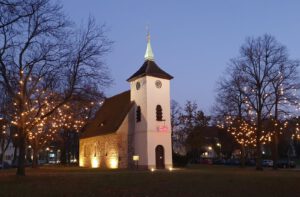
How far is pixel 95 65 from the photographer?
1176 inches

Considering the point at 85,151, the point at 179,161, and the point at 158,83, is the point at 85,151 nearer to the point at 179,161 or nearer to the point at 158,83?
the point at 179,161

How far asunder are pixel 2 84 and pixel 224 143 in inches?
2277

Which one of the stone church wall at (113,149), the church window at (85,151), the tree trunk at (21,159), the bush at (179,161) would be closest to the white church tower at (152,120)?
the stone church wall at (113,149)

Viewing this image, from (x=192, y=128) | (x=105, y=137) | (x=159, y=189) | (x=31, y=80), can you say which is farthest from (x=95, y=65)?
(x=192, y=128)

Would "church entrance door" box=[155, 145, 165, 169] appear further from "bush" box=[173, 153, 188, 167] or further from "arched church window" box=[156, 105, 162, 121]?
"bush" box=[173, 153, 188, 167]

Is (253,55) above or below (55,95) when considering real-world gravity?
above

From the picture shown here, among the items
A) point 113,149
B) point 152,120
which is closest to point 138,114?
point 152,120

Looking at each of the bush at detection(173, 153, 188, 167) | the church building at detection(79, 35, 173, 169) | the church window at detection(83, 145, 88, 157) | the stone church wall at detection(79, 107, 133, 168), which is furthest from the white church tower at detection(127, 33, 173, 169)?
the church window at detection(83, 145, 88, 157)

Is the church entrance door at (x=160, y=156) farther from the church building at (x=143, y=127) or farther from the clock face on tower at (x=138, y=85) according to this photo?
the clock face on tower at (x=138, y=85)


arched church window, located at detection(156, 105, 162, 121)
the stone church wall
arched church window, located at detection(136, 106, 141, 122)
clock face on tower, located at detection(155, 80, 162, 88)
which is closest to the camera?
arched church window, located at detection(156, 105, 162, 121)

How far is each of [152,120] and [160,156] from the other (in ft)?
14.3

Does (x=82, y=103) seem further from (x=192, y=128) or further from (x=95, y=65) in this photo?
(x=192, y=128)

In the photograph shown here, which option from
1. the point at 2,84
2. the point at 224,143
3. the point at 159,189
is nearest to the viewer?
the point at 159,189

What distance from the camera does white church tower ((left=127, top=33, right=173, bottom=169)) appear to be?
45447mm
